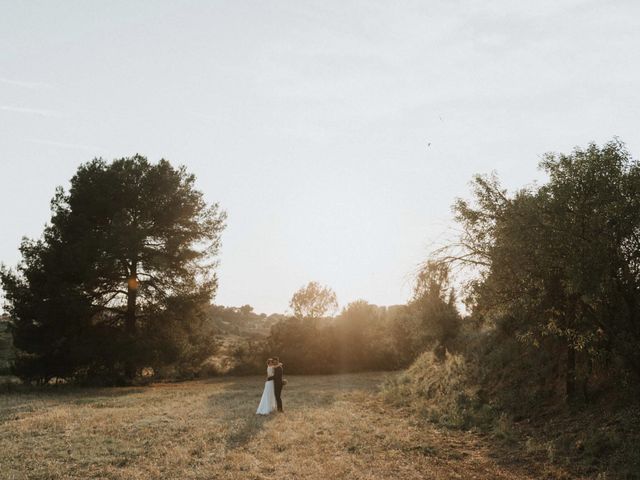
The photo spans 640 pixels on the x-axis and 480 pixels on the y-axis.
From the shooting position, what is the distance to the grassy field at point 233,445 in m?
10.5

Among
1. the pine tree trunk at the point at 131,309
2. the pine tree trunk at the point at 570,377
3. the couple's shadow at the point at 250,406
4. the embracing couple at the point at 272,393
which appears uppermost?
the pine tree trunk at the point at 131,309

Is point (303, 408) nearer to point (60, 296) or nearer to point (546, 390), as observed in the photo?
point (546, 390)

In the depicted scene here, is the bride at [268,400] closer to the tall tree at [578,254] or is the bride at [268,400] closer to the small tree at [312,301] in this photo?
the tall tree at [578,254]

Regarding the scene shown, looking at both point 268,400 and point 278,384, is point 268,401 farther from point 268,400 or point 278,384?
point 278,384

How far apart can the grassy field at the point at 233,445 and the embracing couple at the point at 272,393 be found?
61 centimetres

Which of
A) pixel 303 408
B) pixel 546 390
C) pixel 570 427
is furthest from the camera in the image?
pixel 303 408

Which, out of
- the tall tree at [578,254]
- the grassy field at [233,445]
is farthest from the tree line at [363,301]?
the grassy field at [233,445]

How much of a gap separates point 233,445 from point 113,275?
20867 mm

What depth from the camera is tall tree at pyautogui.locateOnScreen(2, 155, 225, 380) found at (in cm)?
2814

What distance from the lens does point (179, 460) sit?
36.8ft

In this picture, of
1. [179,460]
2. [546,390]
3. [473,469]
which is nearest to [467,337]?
[546,390]

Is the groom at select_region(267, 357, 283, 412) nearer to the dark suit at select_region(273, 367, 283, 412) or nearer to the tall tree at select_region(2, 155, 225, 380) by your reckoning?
the dark suit at select_region(273, 367, 283, 412)

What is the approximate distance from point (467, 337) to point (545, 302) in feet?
41.1

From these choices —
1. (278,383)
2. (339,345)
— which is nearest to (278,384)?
(278,383)
